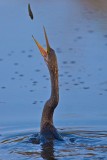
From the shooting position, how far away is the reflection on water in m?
9.33

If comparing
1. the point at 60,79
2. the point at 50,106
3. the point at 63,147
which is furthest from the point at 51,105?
the point at 60,79

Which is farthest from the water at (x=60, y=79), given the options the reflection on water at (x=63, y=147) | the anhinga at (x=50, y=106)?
the anhinga at (x=50, y=106)

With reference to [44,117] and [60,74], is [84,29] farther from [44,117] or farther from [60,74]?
[44,117]

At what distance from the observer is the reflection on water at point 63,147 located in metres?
9.33

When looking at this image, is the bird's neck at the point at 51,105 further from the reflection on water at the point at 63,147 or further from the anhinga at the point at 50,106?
the reflection on water at the point at 63,147

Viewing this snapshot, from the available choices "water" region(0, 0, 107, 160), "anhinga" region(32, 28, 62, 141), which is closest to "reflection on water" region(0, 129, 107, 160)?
"water" region(0, 0, 107, 160)

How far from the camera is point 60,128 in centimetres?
1034

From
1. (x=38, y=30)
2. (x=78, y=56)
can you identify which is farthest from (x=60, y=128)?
(x=38, y=30)

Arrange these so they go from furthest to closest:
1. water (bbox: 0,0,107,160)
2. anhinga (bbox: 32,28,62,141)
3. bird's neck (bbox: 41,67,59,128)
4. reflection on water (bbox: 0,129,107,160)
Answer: bird's neck (bbox: 41,67,59,128) < anhinga (bbox: 32,28,62,141) < water (bbox: 0,0,107,160) < reflection on water (bbox: 0,129,107,160)

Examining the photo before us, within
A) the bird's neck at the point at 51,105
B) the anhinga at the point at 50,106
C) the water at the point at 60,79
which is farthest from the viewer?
the bird's neck at the point at 51,105

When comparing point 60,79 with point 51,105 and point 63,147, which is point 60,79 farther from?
point 63,147

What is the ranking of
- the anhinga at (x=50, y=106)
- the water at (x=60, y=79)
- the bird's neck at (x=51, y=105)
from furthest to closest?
the bird's neck at (x=51, y=105), the anhinga at (x=50, y=106), the water at (x=60, y=79)

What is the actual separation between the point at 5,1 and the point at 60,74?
3.02 m

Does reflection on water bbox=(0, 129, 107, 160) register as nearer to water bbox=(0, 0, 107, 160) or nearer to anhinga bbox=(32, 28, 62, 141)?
water bbox=(0, 0, 107, 160)
